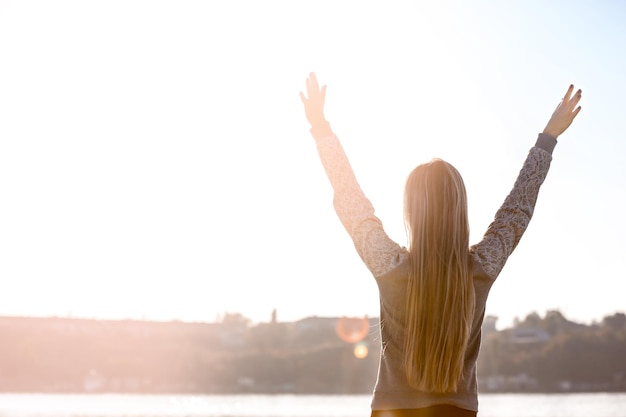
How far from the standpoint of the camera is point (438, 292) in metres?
2.88

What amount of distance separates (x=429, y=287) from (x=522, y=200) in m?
0.57

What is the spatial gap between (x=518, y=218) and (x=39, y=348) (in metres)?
106

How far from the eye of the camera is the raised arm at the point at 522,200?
3.07 meters

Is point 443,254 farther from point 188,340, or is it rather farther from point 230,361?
point 188,340

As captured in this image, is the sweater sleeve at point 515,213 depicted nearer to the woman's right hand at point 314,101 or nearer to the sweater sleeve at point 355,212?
the sweater sleeve at point 355,212

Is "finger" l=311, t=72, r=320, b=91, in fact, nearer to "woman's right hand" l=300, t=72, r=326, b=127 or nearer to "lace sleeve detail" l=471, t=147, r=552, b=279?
"woman's right hand" l=300, t=72, r=326, b=127

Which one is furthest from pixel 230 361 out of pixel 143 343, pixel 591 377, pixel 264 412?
pixel 591 377

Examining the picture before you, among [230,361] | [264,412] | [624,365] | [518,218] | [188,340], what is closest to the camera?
[518,218]

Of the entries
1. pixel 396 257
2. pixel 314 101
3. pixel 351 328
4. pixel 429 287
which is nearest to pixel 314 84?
pixel 314 101

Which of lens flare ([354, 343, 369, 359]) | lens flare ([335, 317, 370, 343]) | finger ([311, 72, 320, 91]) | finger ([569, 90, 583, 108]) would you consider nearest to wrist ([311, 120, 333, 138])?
finger ([311, 72, 320, 91])

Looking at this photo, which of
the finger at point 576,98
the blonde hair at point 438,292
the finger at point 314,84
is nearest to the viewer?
the blonde hair at point 438,292

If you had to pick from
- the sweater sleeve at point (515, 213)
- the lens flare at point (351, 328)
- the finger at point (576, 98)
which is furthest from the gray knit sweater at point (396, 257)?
the lens flare at point (351, 328)

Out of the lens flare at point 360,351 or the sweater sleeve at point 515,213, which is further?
the lens flare at point 360,351

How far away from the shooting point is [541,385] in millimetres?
99500
